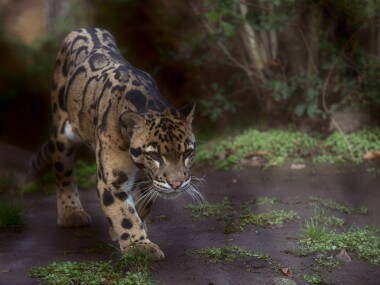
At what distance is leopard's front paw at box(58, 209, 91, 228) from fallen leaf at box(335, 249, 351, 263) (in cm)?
254

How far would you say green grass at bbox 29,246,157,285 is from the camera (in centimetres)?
465

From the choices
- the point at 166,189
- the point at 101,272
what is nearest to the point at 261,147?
the point at 166,189

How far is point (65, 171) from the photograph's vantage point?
6.83 m

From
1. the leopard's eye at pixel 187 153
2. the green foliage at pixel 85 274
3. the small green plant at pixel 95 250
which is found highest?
the leopard's eye at pixel 187 153

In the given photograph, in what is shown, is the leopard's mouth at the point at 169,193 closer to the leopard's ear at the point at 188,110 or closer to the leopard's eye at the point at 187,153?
the leopard's eye at the point at 187,153

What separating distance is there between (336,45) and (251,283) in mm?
5067

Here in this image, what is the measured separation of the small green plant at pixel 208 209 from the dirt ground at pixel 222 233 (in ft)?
0.23

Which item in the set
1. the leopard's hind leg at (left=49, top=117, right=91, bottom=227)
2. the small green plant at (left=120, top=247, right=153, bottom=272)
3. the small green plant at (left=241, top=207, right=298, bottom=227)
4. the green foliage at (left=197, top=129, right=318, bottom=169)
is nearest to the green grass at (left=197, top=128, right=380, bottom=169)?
the green foliage at (left=197, top=129, right=318, bottom=169)

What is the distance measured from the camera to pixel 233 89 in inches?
402

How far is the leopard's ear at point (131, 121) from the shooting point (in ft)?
17.1

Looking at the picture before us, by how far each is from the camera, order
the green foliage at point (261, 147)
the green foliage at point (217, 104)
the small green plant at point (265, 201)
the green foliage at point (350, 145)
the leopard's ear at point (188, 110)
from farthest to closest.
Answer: the green foliage at point (217, 104) < the green foliage at point (261, 147) < the green foliage at point (350, 145) < the small green plant at point (265, 201) < the leopard's ear at point (188, 110)

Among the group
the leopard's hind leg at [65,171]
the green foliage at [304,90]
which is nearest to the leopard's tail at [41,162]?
the leopard's hind leg at [65,171]

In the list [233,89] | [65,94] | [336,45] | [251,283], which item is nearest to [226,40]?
[233,89]

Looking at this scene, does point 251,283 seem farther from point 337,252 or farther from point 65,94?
point 65,94
